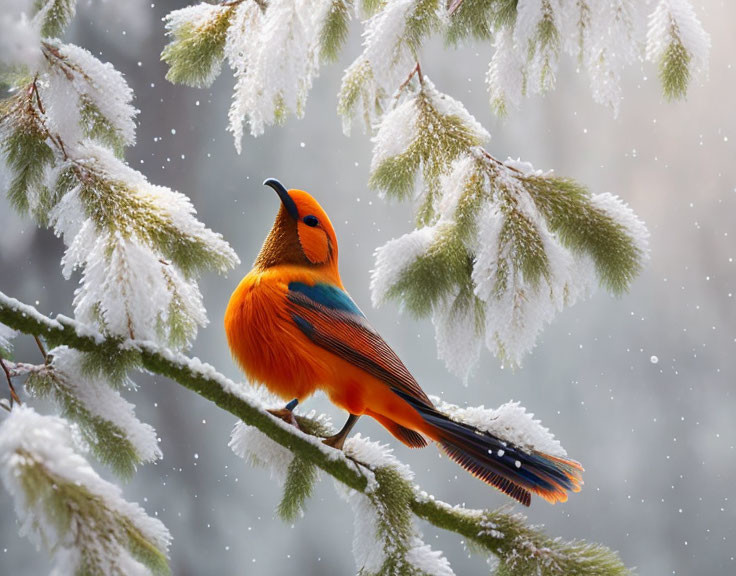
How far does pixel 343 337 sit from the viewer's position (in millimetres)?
603

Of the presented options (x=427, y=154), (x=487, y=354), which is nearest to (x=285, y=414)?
(x=427, y=154)

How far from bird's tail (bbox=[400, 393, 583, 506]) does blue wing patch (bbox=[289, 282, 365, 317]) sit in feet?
0.45

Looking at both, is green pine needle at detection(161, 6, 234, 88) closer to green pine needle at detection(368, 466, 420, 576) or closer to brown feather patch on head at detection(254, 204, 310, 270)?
brown feather patch on head at detection(254, 204, 310, 270)

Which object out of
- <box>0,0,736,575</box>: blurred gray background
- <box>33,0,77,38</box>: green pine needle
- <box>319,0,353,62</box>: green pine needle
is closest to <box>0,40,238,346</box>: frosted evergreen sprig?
<box>33,0,77,38</box>: green pine needle

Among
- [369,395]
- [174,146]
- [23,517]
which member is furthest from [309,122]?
[23,517]

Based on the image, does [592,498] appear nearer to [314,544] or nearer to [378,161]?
[314,544]

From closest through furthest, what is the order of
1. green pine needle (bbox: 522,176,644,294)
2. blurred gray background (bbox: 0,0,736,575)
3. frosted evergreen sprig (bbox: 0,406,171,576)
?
frosted evergreen sprig (bbox: 0,406,171,576), green pine needle (bbox: 522,176,644,294), blurred gray background (bbox: 0,0,736,575)

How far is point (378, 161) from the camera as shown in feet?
2.19

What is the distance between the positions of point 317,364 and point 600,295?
1.84 m

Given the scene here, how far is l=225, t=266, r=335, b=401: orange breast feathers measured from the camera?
594 mm

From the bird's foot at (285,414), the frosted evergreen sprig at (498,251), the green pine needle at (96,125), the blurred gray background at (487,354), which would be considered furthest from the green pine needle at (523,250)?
the blurred gray background at (487,354)

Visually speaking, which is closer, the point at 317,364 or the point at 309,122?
the point at 317,364

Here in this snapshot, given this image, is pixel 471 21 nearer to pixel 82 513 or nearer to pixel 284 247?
pixel 284 247

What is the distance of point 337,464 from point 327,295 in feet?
0.49
